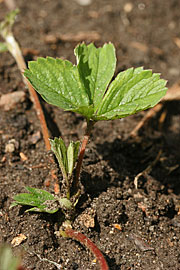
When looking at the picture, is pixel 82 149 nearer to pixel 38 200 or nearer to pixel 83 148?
pixel 83 148

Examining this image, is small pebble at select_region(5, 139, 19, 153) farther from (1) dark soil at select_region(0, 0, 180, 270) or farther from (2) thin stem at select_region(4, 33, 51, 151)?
(2) thin stem at select_region(4, 33, 51, 151)

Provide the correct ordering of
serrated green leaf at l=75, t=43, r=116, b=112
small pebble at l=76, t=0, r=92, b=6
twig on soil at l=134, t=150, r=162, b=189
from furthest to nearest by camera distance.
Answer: small pebble at l=76, t=0, r=92, b=6, twig on soil at l=134, t=150, r=162, b=189, serrated green leaf at l=75, t=43, r=116, b=112

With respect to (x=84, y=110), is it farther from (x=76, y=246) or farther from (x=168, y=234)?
(x=168, y=234)

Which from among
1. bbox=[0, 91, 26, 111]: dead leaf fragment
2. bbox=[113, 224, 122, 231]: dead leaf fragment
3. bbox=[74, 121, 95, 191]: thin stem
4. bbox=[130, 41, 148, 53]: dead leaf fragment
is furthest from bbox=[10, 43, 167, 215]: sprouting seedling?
bbox=[130, 41, 148, 53]: dead leaf fragment

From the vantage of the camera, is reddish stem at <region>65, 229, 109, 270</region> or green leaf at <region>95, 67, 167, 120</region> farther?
green leaf at <region>95, 67, 167, 120</region>

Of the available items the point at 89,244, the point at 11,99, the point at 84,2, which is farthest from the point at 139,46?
the point at 89,244

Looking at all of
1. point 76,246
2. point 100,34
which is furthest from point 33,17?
point 76,246

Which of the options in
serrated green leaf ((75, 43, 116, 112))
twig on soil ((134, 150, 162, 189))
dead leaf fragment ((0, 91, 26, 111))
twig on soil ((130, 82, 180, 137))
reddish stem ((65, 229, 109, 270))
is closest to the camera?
reddish stem ((65, 229, 109, 270))
